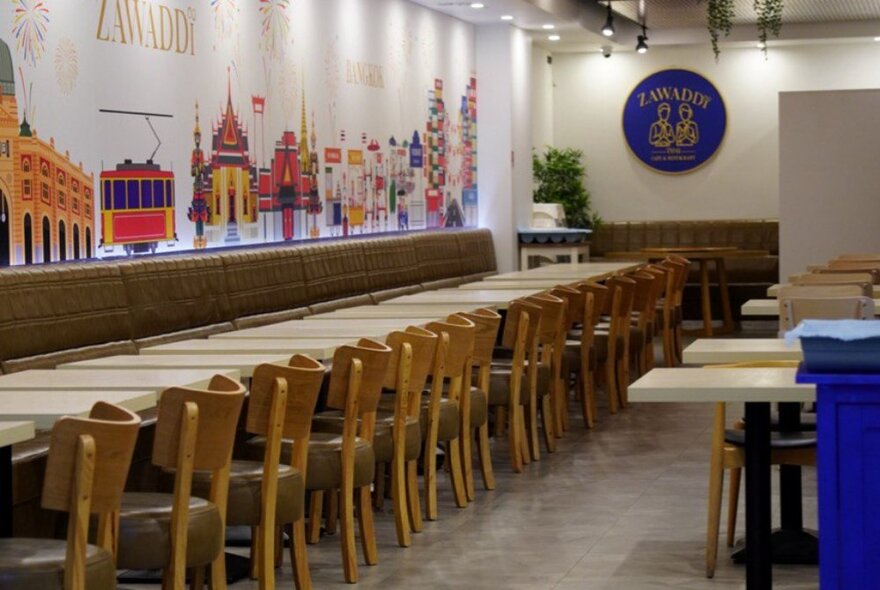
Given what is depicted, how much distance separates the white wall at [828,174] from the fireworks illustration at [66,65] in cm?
879

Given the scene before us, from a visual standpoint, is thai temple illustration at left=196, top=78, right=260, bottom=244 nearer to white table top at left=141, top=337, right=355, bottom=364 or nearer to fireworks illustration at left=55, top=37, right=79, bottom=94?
fireworks illustration at left=55, top=37, right=79, bottom=94

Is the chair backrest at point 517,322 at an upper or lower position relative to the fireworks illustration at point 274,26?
lower

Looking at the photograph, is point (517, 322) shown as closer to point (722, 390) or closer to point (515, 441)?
point (515, 441)

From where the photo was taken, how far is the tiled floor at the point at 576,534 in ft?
20.5

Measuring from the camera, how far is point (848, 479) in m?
4.27

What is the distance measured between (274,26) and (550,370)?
3.76 meters

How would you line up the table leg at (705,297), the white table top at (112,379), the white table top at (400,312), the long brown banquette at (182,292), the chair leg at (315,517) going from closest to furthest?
the white table top at (112,379) < the chair leg at (315,517) < the long brown banquette at (182,292) < the white table top at (400,312) < the table leg at (705,297)

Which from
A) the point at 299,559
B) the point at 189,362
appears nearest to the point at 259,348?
the point at 189,362

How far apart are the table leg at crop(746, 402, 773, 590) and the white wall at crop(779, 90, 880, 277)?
10971mm

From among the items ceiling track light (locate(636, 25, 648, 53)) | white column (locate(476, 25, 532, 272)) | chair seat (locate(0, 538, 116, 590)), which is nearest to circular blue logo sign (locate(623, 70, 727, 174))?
ceiling track light (locate(636, 25, 648, 53))

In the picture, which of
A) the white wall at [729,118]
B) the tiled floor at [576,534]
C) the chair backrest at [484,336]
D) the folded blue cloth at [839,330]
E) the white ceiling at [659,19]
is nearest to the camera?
the folded blue cloth at [839,330]

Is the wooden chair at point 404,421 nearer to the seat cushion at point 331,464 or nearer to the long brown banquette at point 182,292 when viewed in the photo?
the seat cushion at point 331,464

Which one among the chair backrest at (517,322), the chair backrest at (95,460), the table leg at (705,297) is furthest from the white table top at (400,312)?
the table leg at (705,297)

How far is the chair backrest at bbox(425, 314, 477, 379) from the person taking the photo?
7.51 meters
